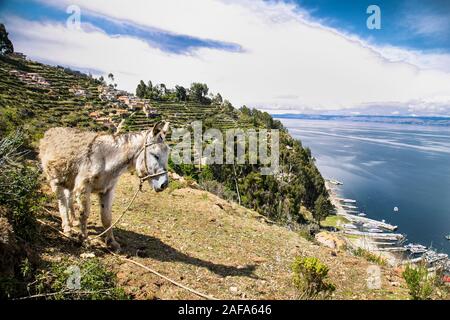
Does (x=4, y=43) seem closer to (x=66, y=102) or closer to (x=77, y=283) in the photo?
(x=66, y=102)

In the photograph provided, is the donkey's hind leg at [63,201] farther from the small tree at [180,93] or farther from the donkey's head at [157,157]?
the small tree at [180,93]

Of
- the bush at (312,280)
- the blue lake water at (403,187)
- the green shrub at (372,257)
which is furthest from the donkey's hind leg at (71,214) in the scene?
the blue lake water at (403,187)

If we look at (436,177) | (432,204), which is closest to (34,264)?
(432,204)

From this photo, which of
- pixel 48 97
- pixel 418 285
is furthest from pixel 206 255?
pixel 48 97

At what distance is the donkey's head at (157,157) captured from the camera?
4.70 meters

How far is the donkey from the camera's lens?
473 centimetres

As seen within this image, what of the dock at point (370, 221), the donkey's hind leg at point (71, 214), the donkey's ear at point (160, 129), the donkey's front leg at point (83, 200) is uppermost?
the donkey's ear at point (160, 129)

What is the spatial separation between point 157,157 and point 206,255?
2493mm

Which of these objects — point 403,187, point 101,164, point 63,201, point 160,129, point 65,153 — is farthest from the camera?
point 403,187

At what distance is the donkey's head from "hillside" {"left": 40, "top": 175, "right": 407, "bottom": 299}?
1.34 meters

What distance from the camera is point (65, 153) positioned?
16.4 feet

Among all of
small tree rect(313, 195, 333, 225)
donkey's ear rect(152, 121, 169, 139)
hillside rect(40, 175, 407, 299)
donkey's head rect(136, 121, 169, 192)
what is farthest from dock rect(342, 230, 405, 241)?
donkey's ear rect(152, 121, 169, 139)

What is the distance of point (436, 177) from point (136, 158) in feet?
350

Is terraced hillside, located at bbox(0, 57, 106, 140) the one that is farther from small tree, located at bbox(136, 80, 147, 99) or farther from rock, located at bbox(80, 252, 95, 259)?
rock, located at bbox(80, 252, 95, 259)
